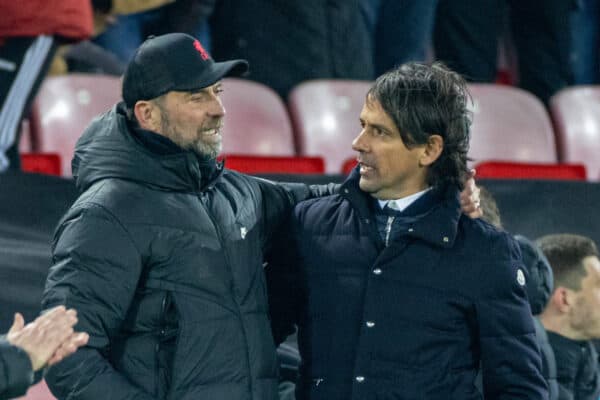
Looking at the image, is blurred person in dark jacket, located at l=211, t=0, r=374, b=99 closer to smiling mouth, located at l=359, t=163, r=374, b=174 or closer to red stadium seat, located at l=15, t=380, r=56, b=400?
red stadium seat, located at l=15, t=380, r=56, b=400

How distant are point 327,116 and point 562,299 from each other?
192cm

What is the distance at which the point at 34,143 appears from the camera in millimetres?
5352

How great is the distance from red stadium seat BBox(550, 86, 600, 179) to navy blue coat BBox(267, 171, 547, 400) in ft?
11.1

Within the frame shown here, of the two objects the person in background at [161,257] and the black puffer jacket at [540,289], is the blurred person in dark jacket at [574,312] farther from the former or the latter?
the person in background at [161,257]

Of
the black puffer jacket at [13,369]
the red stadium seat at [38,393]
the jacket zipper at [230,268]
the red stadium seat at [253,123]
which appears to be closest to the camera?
the black puffer jacket at [13,369]

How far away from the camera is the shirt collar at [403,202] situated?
3.07m

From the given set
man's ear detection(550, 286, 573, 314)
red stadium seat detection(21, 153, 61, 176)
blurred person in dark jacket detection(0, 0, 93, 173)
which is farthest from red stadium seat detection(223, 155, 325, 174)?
man's ear detection(550, 286, 573, 314)

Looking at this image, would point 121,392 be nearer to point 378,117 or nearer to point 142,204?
point 142,204

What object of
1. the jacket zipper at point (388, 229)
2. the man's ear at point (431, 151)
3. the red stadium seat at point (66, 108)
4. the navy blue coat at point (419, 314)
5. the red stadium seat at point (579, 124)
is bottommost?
the red stadium seat at point (579, 124)

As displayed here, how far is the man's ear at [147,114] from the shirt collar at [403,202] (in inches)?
24.0

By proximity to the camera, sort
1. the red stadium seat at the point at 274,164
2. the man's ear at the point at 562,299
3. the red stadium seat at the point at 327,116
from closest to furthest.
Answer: the man's ear at the point at 562,299 < the red stadium seat at the point at 274,164 < the red stadium seat at the point at 327,116

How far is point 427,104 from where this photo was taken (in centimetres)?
302

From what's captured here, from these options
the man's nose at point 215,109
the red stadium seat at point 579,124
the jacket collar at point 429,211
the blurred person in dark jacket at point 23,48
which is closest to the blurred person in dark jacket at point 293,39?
the red stadium seat at point 579,124

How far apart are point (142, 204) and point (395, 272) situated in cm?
63
